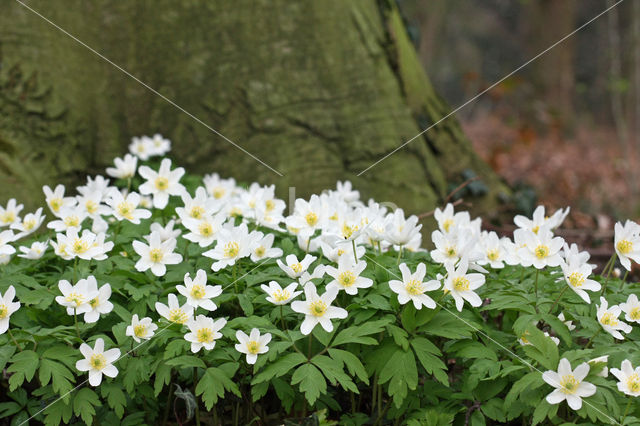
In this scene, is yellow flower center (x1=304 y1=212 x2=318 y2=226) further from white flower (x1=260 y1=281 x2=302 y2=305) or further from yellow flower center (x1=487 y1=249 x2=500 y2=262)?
yellow flower center (x1=487 y1=249 x2=500 y2=262)

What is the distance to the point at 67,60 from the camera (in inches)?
147

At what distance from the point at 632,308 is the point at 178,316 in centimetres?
144

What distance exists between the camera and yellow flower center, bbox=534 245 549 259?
196cm

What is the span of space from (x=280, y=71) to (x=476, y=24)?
24.0 metres

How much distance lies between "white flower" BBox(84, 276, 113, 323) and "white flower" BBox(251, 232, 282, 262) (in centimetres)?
48

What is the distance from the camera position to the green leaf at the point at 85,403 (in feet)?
5.74

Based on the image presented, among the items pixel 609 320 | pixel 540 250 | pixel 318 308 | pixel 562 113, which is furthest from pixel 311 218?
pixel 562 113

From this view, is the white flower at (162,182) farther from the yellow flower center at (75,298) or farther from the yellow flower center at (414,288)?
the yellow flower center at (414,288)

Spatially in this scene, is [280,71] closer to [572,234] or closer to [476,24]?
[572,234]

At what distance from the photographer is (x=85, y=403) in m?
1.77

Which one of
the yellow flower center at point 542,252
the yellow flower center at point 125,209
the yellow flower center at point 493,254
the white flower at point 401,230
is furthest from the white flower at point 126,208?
the yellow flower center at point 542,252

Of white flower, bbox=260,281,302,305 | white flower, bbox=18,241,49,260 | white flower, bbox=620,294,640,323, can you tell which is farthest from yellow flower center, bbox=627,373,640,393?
white flower, bbox=18,241,49,260

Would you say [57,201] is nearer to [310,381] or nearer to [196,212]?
[196,212]

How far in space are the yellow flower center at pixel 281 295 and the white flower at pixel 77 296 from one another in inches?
22.0
